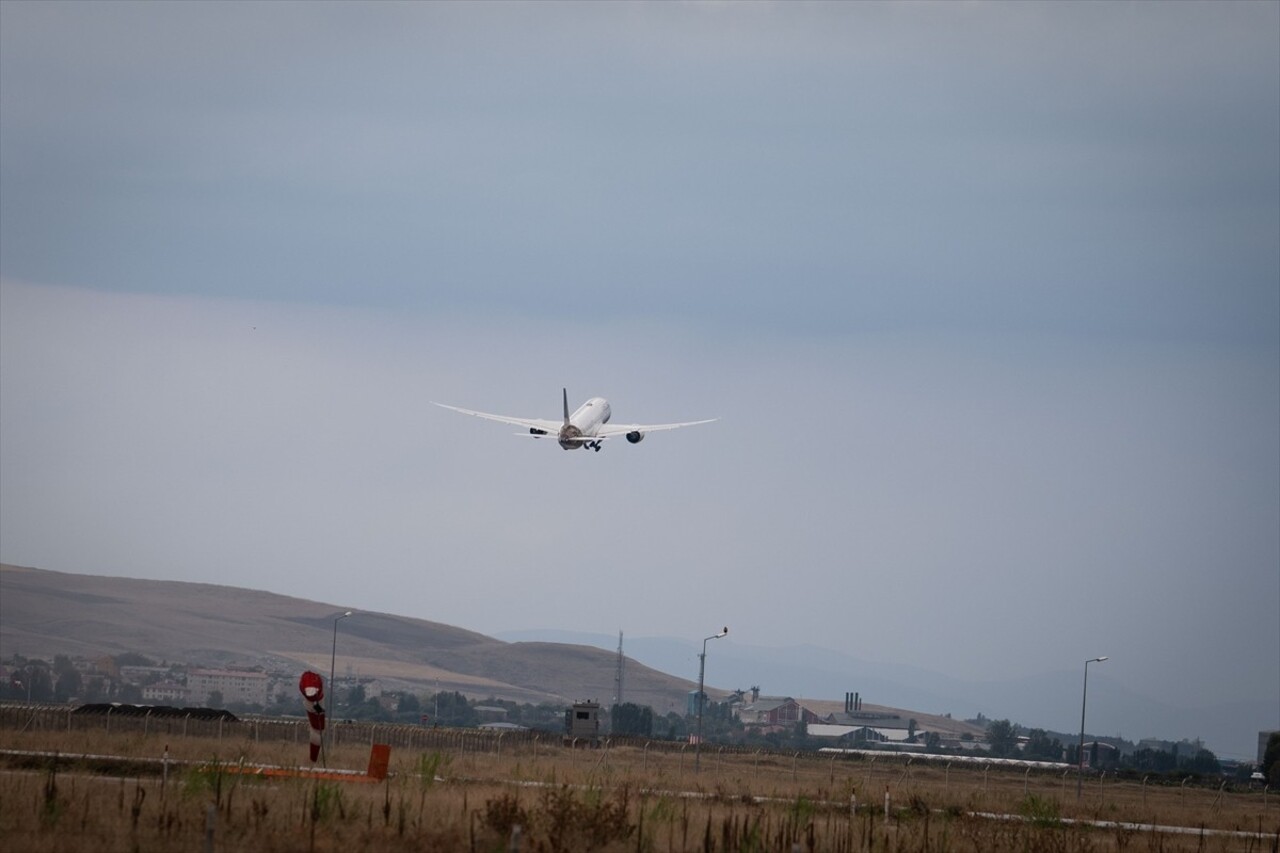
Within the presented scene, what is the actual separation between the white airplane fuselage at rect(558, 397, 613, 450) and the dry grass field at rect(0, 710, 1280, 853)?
812 inches

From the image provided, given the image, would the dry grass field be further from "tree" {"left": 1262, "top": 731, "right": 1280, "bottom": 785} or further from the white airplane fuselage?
"tree" {"left": 1262, "top": 731, "right": 1280, "bottom": 785}

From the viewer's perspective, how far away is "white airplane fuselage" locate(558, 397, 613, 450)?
10500cm

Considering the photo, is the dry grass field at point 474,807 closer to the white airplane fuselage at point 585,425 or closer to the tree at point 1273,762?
the white airplane fuselage at point 585,425

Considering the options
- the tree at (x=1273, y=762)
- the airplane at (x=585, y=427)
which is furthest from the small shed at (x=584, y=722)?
the tree at (x=1273, y=762)

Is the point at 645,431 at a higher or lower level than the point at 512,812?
higher

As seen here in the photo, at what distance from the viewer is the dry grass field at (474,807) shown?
37.2m

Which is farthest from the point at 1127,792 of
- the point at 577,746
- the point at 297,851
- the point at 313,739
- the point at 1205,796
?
the point at 297,851

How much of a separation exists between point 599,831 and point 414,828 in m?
4.26

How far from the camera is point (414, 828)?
3856cm

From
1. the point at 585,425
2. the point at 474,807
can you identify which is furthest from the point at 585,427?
the point at 474,807

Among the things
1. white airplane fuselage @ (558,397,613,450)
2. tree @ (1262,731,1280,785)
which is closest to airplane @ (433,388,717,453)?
white airplane fuselage @ (558,397,613,450)

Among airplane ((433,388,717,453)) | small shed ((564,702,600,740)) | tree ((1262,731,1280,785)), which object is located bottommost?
tree ((1262,731,1280,785))

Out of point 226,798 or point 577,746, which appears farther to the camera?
point 577,746

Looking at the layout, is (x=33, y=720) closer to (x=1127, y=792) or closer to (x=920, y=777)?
(x=920, y=777)
